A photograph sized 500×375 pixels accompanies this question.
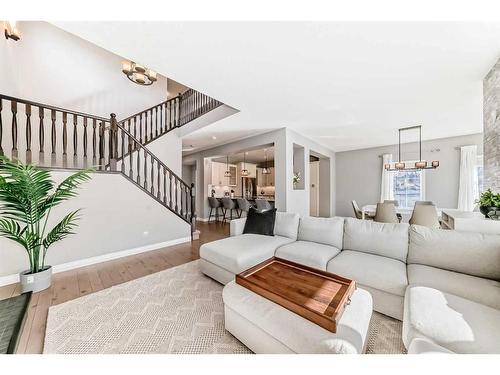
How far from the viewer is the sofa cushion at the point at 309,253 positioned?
82.0 inches

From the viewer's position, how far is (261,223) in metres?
2.99

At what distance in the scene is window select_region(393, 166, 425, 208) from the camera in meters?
5.89

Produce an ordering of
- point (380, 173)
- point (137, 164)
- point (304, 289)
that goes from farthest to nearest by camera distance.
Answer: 1. point (380, 173)
2. point (137, 164)
3. point (304, 289)

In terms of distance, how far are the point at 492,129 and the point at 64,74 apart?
7.07m

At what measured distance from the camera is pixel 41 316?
1775 millimetres

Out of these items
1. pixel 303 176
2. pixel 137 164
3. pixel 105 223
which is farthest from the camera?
pixel 303 176

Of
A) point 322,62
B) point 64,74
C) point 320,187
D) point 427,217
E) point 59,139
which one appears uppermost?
point 64,74

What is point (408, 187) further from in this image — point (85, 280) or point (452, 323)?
point (85, 280)

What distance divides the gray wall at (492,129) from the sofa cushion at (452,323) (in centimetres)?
191

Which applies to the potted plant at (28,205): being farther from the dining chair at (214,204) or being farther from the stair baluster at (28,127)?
the dining chair at (214,204)

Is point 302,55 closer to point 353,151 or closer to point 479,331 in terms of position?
point 479,331

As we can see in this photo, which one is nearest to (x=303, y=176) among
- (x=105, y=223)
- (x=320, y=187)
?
(x=320, y=187)

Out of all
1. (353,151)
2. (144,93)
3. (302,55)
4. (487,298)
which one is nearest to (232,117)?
(302,55)

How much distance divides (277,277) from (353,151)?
695 centimetres
